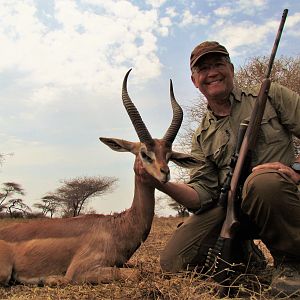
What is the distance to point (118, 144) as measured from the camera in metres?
5.38

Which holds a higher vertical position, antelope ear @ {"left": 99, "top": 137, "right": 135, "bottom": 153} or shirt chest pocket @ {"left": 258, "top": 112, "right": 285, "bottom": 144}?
shirt chest pocket @ {"left": 258, "top": 112, "right": 285, "bottom": 144}

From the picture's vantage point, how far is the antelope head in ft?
15.0

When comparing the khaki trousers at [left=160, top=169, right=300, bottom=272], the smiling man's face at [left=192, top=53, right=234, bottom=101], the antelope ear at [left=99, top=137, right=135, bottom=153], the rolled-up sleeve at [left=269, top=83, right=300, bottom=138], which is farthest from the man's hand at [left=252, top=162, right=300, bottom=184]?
the antelope ear at [left=99, top=137, right=135, bottom=153]

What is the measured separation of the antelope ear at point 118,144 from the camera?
17.5ft

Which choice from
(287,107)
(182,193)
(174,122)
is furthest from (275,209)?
(174,122)

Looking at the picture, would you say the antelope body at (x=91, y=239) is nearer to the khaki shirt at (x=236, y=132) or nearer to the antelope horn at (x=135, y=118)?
the antelope horn at (x=135, y=118)

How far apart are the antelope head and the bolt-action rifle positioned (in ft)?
2.14

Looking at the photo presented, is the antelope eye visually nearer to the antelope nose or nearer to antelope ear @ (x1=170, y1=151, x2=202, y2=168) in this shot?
the antelope nose

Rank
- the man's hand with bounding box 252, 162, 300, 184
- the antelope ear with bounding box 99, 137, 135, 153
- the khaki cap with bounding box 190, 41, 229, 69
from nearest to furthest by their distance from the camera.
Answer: the man's hand with bounding box 252, 162, 300, 184, the khaki cap with bounding box 190, 41, 229, 69, the antelope ear with bounding box 99, 137, 135, 153

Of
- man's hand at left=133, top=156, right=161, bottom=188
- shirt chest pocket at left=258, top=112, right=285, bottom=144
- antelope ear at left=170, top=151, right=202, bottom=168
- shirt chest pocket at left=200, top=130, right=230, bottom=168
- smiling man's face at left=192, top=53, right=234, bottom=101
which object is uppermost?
smiling man's face at left=192, top=53, right=234, bottom=101

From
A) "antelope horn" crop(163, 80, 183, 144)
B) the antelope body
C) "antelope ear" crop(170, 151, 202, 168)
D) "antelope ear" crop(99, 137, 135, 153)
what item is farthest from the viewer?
"antelope ear" crop(99, 137, 135, 153)

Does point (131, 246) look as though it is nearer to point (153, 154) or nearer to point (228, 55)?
point (153, 154)

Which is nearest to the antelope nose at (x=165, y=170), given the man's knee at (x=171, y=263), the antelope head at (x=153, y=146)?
the antelope head at (x=153, y=146)

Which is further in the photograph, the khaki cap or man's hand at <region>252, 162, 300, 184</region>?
the khaki cap
